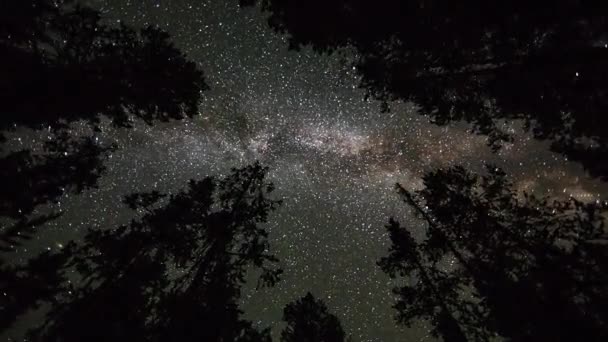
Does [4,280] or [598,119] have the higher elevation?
[598,119]

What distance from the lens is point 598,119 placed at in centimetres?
872

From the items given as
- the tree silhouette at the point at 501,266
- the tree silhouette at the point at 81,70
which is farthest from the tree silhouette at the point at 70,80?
the tree silhouette at the point at 501,266

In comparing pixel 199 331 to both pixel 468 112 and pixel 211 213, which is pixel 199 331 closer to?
pixel 211 213

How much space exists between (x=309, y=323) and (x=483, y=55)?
10.7m

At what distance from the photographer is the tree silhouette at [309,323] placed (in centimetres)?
1418

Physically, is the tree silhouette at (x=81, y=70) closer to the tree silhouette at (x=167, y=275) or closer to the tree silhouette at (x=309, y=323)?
the tree silhouette at (x=167, y=275)

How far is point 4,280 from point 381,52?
9989 mm

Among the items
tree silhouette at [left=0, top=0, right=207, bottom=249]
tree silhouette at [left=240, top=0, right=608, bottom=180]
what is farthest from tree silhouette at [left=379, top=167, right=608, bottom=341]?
tree silhouette at [left=0, top=0, right=207, bottom=249]

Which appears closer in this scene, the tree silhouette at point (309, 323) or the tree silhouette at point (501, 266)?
the tree silhouette at point (501, 266)

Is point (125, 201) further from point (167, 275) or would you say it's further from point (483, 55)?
point (483, 55)

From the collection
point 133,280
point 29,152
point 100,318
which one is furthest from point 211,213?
point 29,152

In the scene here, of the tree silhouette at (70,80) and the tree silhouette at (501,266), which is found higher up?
the tree silhouette at (70,80)

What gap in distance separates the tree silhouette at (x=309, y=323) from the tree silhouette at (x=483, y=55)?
8409mm

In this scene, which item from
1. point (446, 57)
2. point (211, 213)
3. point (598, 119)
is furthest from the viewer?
point (211, 213)
